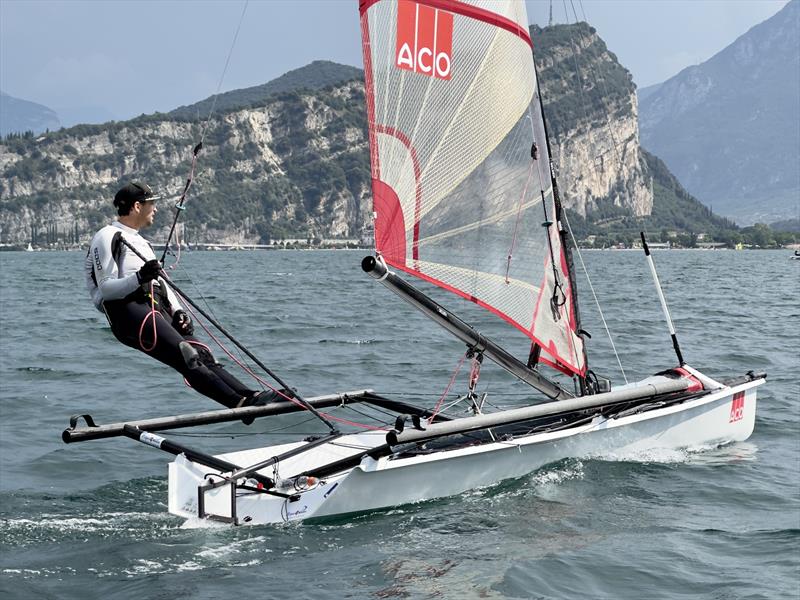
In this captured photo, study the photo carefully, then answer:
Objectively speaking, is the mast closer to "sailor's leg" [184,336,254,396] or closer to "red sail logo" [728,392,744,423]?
"red sail logo" [728,392,744,423]

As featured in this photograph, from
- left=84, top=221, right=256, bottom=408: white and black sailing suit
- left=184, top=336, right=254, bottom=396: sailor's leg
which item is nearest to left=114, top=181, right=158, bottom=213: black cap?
left=84, top=221, right=256, bottom=408: white and black sailing suit

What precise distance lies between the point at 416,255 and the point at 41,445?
4.22m

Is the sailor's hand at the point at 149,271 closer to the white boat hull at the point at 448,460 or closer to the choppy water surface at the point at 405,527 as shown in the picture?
the white boat hull at the point at 448,460

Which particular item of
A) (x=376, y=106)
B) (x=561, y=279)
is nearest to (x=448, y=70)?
(x=376, y=106)

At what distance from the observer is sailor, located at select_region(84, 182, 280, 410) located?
21.4ft

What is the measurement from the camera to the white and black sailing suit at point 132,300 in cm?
653

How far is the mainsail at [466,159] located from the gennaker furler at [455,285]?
0.01m

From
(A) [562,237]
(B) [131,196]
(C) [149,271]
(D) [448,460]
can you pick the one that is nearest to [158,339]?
(C) [149,271]

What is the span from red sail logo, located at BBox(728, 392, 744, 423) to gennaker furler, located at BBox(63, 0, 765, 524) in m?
0.49

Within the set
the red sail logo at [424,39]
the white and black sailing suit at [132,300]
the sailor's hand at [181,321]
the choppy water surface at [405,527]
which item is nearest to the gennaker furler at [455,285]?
the red sail logo at [424,39]

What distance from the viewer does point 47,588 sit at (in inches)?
222

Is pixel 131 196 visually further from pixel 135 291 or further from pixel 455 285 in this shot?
pixel 455 285

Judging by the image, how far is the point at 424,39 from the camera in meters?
7.47

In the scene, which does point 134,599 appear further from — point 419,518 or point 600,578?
point 600,578
